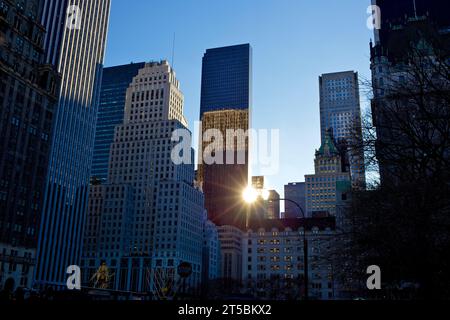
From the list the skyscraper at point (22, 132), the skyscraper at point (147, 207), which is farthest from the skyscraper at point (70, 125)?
the skyscraper at point (22, 132)

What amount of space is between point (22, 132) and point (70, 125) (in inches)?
2884

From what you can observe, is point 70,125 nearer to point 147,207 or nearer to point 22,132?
point 147,207

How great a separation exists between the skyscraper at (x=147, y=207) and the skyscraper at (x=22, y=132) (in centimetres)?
6845

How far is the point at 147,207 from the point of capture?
171 metres

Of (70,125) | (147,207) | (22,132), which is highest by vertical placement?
(70,125)

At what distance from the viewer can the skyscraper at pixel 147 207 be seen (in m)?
161

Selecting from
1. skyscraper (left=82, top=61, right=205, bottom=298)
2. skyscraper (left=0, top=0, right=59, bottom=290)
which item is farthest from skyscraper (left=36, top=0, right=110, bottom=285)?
skyscraper (left=0, top=0, right=59, bottom=290)

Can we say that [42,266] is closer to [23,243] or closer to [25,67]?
[23,243]

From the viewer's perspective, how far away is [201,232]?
7239 inches

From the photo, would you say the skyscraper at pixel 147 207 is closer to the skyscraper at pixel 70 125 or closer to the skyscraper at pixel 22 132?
the skyscraper at pixel 70 125

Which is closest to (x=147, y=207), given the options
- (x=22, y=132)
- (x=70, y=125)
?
(x=70, y=125)
